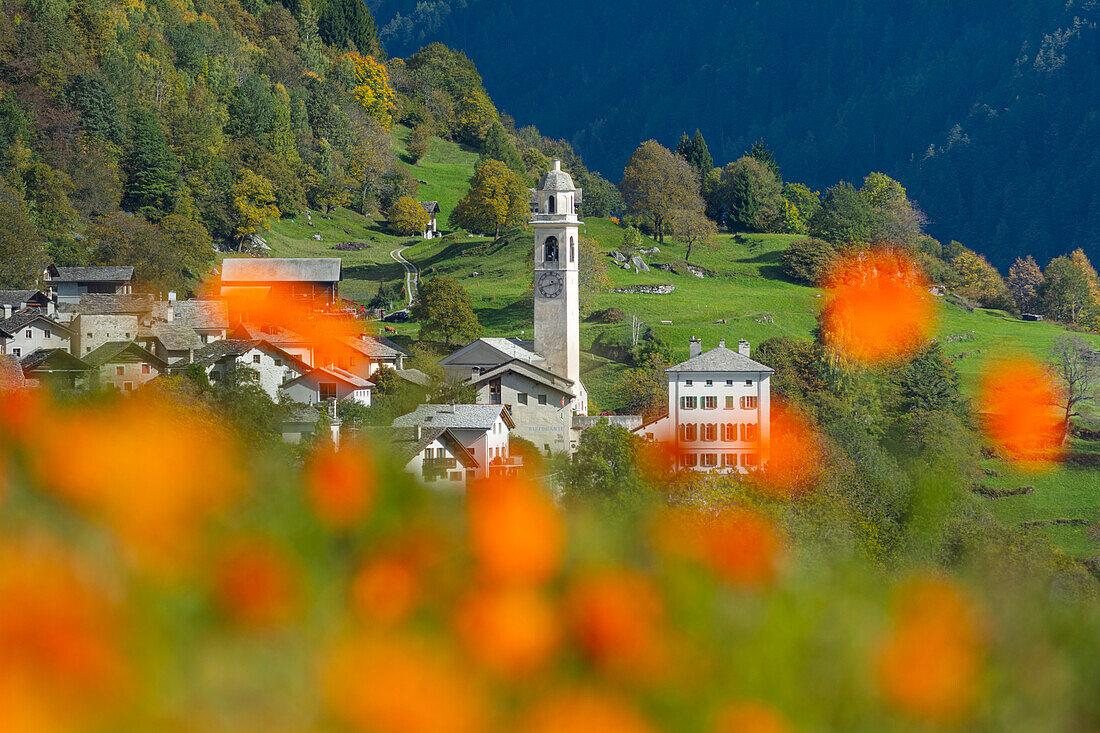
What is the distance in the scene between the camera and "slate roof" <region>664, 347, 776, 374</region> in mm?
46594

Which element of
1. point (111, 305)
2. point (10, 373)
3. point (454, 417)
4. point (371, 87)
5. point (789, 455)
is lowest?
point (789, 455)

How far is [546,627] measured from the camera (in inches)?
407

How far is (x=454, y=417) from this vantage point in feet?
128

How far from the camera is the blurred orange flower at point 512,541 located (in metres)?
11.2

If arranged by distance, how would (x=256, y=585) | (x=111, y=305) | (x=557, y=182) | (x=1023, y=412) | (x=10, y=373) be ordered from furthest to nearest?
(x=1023, y=412)
(x=111, y=305)
(x=557, y=182)
(x=10, y=373)
(x=256, y=585)

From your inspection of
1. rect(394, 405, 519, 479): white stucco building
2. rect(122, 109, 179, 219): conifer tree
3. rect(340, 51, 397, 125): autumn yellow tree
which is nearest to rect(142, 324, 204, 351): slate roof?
rect(394, 405, 519, 479): white stucco building

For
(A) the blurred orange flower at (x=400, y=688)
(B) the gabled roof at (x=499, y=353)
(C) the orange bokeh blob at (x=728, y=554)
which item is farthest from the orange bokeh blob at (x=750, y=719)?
(B) the gabled roof at (x=499, y=353)

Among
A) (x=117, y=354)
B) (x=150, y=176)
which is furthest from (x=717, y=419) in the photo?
(x=150, y=176)

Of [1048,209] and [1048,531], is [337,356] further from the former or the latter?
[1048,209]

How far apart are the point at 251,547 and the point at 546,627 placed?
7.78 ft

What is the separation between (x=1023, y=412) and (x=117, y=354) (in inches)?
1357

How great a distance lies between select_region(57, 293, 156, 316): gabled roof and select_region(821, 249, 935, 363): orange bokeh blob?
28.9m

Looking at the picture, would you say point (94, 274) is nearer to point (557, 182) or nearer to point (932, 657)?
point (557, 182)

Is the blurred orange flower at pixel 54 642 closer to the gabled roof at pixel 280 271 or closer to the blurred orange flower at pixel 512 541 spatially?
the blurred orange flower at pixel 512 541
